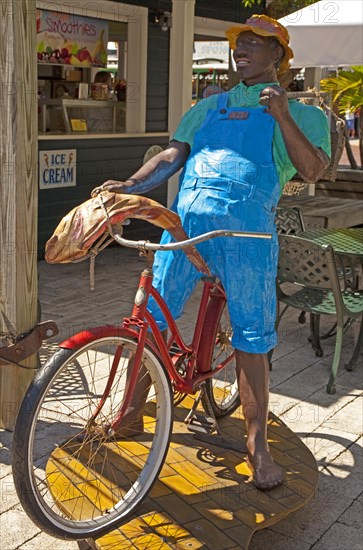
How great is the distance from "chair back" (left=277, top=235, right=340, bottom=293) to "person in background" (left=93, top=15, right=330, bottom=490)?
59.0 inches

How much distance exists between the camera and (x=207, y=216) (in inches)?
121

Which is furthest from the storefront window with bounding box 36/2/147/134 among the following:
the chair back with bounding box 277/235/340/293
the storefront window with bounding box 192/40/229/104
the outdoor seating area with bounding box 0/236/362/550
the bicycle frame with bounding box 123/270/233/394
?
the storefront window with bounding box 192/40/229/104

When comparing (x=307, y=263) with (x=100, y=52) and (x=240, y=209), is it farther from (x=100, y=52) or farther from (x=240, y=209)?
(x=100, y=52)

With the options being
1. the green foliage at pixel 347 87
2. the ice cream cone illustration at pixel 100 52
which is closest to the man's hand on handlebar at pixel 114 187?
the ice cream cone illustration at pixel 100 52

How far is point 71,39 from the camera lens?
8.98 meters

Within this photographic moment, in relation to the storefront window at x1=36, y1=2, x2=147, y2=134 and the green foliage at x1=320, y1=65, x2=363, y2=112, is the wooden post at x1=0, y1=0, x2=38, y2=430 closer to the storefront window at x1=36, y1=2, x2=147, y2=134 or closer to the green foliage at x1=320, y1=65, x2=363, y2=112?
the storefront window at x1=36, y1=2, x2=147, y2=134

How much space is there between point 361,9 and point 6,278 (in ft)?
13.0

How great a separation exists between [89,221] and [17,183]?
3.56ft

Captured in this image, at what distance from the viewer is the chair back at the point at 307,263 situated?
4.61 meters

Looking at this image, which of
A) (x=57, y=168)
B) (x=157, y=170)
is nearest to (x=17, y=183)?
(x=157, y=170)

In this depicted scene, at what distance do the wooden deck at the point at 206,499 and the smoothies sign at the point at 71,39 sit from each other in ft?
20.4

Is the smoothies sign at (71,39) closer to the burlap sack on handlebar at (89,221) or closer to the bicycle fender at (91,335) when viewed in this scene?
the burlap sack on handlebar at (89,221)

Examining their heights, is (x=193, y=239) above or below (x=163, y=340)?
above

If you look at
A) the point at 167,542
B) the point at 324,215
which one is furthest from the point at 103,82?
the point at 167,542
